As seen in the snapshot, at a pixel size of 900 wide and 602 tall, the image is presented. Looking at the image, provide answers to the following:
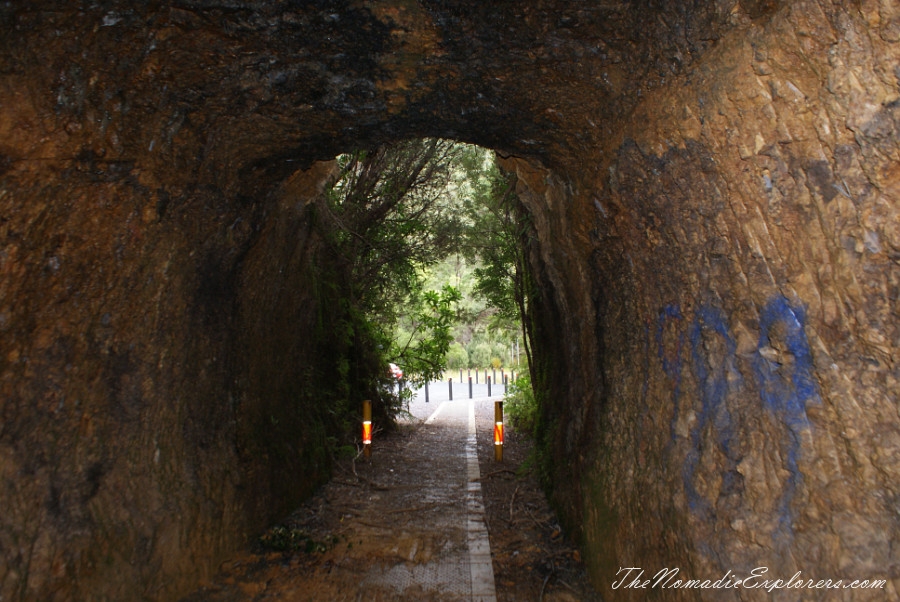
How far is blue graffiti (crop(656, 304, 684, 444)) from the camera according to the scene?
359 cm

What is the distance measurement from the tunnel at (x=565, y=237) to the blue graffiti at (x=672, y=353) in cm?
2

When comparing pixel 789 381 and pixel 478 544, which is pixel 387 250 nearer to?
pixel 478 544

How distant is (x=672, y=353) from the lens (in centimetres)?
369

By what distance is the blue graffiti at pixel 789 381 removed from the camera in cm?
255

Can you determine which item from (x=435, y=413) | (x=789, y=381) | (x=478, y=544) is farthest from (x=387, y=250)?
(x=789, y=381)

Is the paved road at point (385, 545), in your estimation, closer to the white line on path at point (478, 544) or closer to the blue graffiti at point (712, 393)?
the white line on path at point (478, 544)

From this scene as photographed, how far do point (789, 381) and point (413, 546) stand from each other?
13.6 feet

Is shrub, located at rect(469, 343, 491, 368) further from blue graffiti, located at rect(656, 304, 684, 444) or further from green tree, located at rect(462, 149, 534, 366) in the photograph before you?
blue graffiti, located at rect(656, 304, 684, 444)

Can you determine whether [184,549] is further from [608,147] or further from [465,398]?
[465,398]

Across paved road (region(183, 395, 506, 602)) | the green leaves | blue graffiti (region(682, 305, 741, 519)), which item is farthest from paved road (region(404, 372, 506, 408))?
blue graffiti (region(682, 305, 741, 519))

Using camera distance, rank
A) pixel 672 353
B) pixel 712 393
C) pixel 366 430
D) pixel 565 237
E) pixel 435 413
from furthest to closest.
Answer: pixel 435 413
pixel 366 430
pixel 565 237
pixel 672 353
pixel 712 393

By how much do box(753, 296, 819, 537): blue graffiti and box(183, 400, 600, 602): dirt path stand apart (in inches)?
98.4

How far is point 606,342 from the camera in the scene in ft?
16.0

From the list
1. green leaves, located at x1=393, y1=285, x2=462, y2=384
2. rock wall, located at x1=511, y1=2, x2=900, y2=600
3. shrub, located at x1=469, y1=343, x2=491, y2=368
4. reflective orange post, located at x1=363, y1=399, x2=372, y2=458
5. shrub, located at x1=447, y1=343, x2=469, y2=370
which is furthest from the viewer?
shrub, located at x1=469, y1=343, x2=491, y2=368
